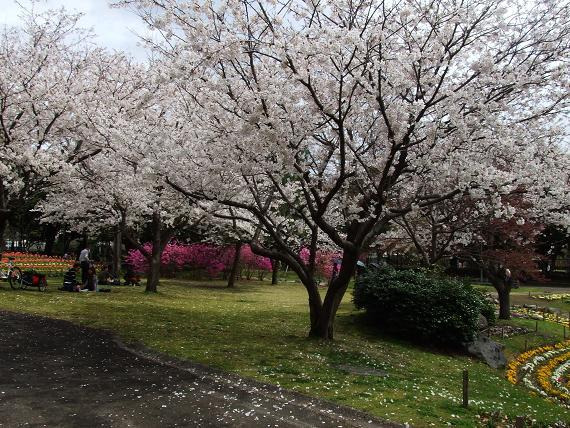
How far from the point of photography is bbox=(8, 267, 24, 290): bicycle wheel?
16.7m

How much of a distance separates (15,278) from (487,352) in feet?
50.1

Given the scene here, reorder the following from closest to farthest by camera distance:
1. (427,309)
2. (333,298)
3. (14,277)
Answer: (333,298) → (427,309) → (14,277)

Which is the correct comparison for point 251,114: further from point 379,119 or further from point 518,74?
point 518,74

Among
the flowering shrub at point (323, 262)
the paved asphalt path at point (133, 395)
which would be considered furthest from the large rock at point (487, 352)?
the flowering shrub at point (323, 262)

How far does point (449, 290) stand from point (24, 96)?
14.0m

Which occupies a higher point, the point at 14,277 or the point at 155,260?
the point at 155,260

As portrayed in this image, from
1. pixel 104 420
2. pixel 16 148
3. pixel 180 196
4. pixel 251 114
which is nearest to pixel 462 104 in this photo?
pixel 251 114

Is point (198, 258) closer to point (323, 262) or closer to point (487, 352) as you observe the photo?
point (323, 262)

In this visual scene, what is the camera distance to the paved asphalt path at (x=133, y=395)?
5625mm

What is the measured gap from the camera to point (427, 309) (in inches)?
519

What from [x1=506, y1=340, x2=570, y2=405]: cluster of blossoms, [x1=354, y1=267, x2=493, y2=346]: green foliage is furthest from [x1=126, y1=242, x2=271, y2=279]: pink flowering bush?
[x1=506, y1=340, x2=570, y2=405]: cluster of blossoms

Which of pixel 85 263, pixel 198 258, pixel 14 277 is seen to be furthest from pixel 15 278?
pixel 198 258

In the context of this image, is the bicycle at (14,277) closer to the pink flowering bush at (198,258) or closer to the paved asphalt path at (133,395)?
the paved asphalt path at (133,395)

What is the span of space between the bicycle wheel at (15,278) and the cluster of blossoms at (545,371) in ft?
50.7
